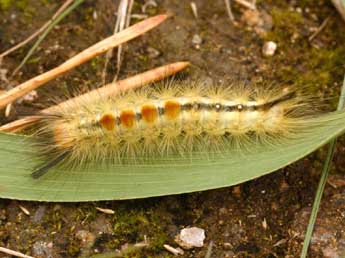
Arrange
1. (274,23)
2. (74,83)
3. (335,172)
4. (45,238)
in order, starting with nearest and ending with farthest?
(45,238) → (335,172) → (74,83) → (274,23)

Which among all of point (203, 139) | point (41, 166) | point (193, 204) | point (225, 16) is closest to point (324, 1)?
point (225, 16)

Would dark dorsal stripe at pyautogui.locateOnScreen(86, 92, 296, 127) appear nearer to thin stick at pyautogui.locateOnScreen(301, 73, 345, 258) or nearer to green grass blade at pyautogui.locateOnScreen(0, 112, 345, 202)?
green grass blade at pyautogui.locateOnScreen(0, 112, 345, 202)

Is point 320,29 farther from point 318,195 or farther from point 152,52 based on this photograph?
point 318,195

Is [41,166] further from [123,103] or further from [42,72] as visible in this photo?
[42,72]

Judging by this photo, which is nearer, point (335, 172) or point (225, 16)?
A: point (335, 172)

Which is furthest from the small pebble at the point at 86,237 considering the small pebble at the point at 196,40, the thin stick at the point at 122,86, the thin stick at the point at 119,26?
the small pebble at the point at 196,40
